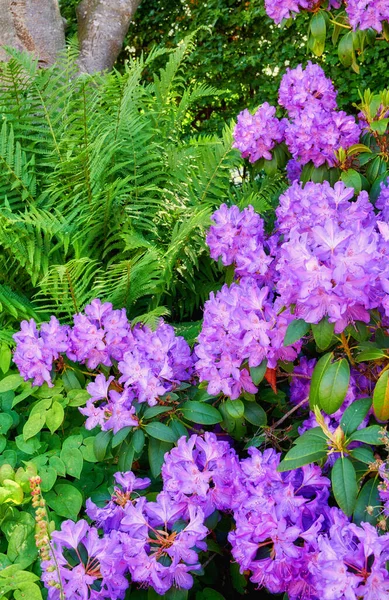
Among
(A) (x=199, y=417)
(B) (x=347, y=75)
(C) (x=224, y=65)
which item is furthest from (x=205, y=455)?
(C) (x=224, y=65)

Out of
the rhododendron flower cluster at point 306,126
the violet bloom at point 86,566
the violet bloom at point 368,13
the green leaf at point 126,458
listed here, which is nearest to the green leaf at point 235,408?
the green leaf at point 126,458

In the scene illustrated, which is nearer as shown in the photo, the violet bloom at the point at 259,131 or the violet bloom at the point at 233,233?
the violet bloom at the point at 233,233

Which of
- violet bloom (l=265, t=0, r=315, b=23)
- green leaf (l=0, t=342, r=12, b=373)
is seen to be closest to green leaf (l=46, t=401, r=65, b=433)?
green leaf (l=0, t=342, r=12, b=373)

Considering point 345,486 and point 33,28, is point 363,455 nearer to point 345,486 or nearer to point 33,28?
point 345,486

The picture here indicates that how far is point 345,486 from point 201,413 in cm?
41

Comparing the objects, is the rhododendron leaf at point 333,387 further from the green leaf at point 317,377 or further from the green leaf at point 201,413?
the green leaf at point 201,413

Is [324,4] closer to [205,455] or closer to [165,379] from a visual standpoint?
[165,379]

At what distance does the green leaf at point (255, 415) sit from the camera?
4.64 feet

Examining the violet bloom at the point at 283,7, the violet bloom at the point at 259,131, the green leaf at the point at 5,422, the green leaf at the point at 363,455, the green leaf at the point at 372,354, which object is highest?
the violet bloom at the point at 283,7

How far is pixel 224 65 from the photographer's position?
541cm

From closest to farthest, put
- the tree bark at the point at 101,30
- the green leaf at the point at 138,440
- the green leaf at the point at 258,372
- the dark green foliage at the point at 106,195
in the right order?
the green leaf at the point at 258,372 → the green leaf at the point at 138,440 → the dark green foliage at the point at 106,195 → the tree bark at the point at 101,30

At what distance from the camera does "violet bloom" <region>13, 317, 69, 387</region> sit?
158cm

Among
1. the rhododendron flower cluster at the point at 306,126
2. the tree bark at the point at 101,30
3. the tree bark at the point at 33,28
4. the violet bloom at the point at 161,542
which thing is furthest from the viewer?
the tree bark at the point at 101,30

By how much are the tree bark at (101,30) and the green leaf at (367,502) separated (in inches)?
106
